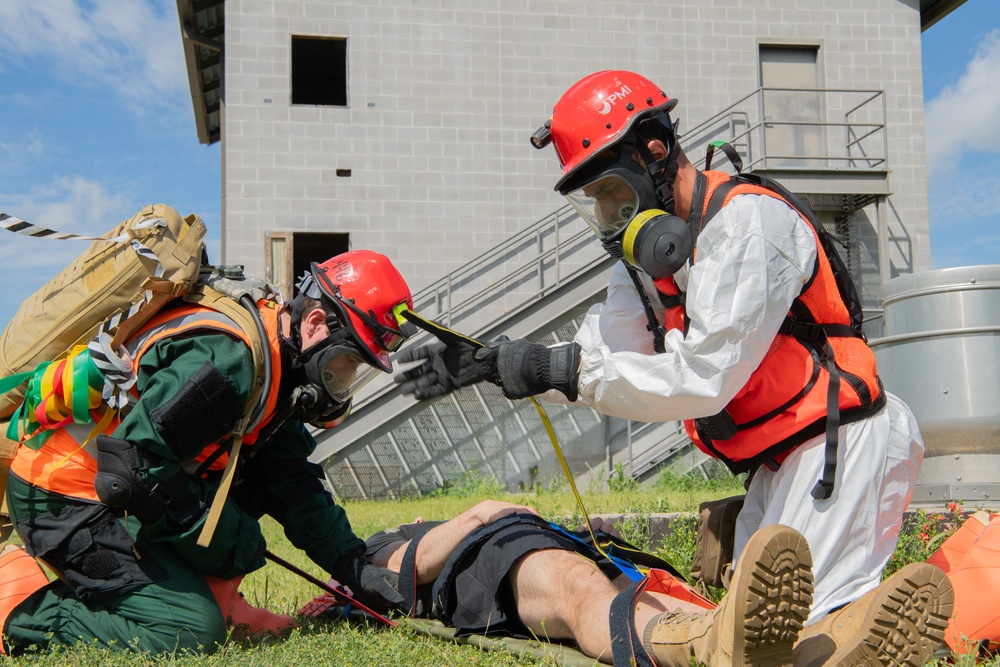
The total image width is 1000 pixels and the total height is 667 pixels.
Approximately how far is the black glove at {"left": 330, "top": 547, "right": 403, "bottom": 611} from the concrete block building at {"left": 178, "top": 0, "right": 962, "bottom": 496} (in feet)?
28.1

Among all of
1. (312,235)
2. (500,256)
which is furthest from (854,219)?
(312,235)

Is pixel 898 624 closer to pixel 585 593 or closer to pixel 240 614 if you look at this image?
pixel 585 593

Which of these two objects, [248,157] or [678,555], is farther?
[248,157]

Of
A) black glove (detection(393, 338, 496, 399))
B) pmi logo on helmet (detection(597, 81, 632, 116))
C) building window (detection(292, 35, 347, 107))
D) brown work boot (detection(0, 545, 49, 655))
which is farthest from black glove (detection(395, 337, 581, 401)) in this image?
building window (detection(292, 35, 347, 107))

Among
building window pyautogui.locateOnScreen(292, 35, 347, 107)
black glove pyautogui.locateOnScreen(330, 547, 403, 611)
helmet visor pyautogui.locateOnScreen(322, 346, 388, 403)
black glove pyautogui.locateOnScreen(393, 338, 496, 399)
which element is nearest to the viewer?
black glove pyautogui.locateOnScreen(393, 338, 496, 399)

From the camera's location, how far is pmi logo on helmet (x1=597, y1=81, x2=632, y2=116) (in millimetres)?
3381

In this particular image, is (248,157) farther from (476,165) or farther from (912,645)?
(912,645)

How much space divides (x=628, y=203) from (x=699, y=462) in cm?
998

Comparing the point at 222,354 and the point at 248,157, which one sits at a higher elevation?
the point at 248,157

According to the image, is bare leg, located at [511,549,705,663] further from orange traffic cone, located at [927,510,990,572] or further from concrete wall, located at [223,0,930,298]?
concrete wall, located at [223,0,930,298]

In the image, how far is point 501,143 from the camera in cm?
1461

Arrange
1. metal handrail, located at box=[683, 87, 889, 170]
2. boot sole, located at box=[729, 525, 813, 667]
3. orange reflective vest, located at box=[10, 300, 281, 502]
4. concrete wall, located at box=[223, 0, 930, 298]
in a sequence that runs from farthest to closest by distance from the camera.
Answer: metal handrail, located at box=[683, 87, 889, 170], concrete wall, located at box=[223, 0, 930, 298], orange reflective vest, located at box=[10, 300, 281, 502], boot sole, located at box=[729, 525, 813, 667]

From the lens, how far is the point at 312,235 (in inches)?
573

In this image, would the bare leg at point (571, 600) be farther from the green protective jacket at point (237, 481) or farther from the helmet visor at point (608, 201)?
the helmet visor at point (608, 201)
